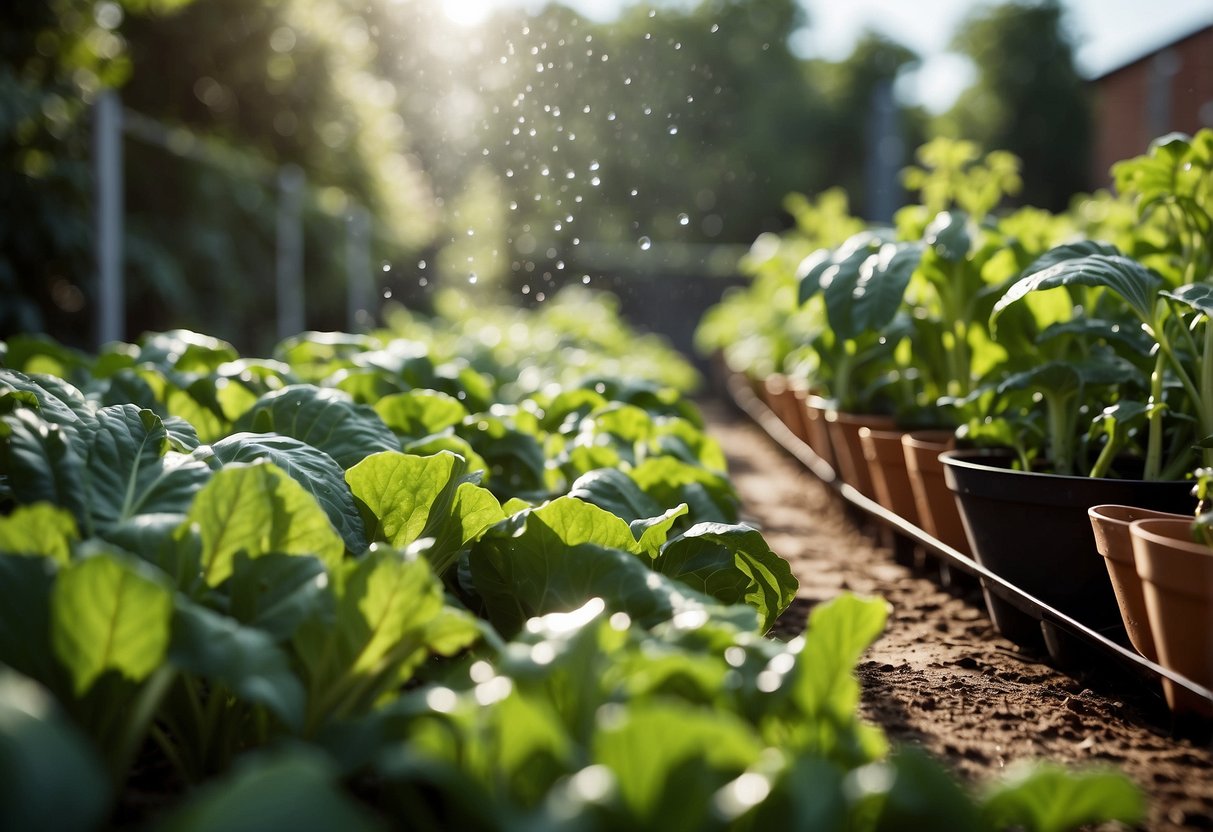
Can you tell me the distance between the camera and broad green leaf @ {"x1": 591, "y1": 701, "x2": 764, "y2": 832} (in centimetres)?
71

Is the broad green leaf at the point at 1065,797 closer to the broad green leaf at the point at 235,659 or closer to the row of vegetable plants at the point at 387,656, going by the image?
the row of vegetable plants at the point at 387,656

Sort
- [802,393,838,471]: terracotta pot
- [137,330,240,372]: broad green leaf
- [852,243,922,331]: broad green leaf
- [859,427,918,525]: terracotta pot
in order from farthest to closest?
[802,393,838,471]: terracotta pot, [859,427,918,525]: terracotta pot, [137,330,240,372]: broad green leaf, [852,243,922,331]: broad green leaf

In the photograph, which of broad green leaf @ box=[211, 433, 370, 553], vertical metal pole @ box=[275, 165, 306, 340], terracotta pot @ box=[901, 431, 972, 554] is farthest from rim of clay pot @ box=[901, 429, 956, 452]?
vertical metal pole @ box=[275, 165, 306, 340]

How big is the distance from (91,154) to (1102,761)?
5.91m

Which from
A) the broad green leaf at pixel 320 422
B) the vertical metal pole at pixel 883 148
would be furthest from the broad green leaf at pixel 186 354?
the vertical metal pole at pixel 883 148

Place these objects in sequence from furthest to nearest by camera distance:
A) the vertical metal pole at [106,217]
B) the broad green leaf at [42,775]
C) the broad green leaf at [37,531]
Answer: the vertical metal pole at [106,217]
the broad green leaf at [37,531]
the broad green leaf at [42,775]

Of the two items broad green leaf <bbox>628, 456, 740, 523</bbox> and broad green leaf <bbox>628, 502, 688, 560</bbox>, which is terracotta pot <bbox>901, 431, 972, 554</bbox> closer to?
broad green leaf <bbox>628, 456, 740, 523</bbox>

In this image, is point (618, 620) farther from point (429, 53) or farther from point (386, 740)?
point (429, 53)

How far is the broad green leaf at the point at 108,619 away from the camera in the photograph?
83 cm

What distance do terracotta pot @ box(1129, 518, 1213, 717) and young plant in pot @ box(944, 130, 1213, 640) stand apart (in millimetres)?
319

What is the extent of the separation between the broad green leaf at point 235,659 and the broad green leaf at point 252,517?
0.18m

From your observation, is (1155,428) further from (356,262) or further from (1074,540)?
(356,262)

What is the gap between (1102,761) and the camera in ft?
4.27

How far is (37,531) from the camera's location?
96cm
